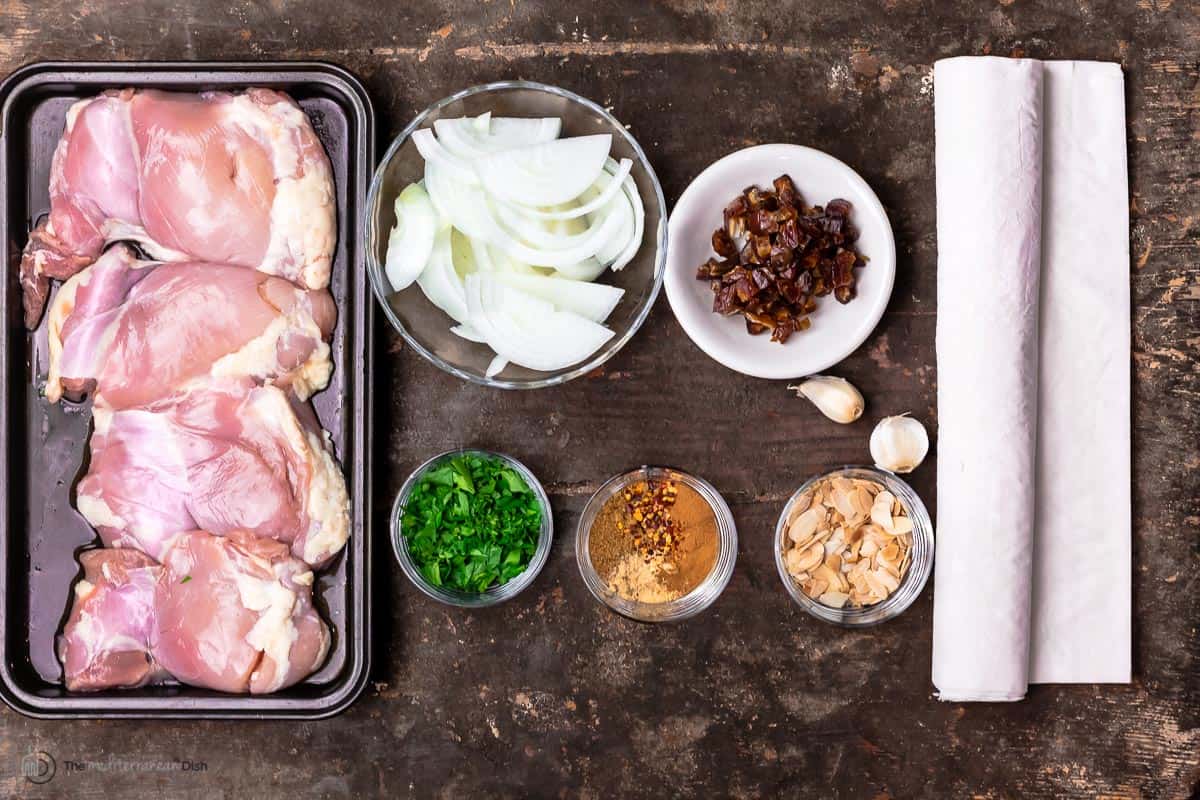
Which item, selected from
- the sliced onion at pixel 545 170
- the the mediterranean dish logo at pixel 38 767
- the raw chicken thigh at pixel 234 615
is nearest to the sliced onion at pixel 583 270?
the sliced onion at pixel 545 170

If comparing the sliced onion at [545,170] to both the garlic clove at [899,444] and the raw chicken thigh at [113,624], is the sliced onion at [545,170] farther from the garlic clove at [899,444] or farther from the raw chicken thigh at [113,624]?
the raw chicken thigh at [113,624]

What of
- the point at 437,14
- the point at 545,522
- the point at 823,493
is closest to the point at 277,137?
the point at 437,14

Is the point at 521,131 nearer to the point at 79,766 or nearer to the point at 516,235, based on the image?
the point at 516,235

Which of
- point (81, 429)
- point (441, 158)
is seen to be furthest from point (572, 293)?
point (81, 429)

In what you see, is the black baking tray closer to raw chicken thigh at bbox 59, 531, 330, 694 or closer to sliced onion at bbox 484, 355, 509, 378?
raw chicken thigh at bbox 59, 531, 330, 694

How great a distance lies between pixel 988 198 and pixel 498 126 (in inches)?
40.9

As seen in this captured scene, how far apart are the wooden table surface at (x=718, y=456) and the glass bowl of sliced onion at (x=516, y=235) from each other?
0.60ft

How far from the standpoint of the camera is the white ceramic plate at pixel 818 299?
6.08 feet

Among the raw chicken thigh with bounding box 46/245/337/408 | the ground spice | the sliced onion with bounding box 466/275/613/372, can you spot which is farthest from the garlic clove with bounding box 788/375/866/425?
the raw chicken thigh with bounding box 46/245/337/408

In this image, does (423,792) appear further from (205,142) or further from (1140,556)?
(1140,556)

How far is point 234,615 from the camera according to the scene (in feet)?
5.92

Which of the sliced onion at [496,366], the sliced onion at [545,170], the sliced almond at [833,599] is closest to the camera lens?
the sliced onion at [545,170]

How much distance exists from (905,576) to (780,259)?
750 mm

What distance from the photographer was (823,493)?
1903 mm
